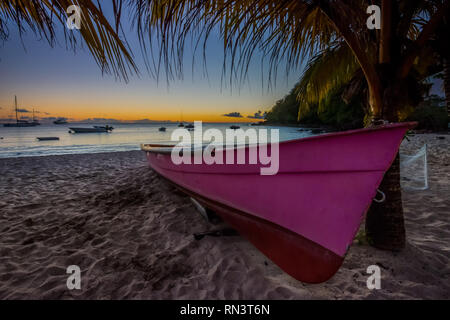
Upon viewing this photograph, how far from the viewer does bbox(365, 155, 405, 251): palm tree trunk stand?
2.38 meters

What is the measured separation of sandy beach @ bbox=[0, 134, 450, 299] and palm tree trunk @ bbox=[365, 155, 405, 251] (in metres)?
0.14

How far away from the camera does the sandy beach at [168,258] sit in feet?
6.83

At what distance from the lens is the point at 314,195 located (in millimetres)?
1940

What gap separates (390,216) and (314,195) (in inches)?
48.4

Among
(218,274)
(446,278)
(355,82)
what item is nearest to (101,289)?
(218,274)

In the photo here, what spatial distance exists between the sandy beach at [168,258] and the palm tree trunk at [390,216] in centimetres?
14
